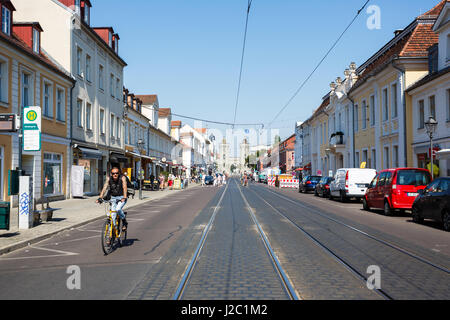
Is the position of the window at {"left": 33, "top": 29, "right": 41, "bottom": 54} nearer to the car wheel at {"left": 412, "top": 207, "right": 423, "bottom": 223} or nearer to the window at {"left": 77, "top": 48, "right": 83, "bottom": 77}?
the window at {"left": 77, "top": 48, "right": 83, "bottom": 77}

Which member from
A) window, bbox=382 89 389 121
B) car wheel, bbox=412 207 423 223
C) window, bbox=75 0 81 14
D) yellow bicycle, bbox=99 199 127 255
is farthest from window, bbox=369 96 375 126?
yellow bicycle, bbox=99 199 127 255

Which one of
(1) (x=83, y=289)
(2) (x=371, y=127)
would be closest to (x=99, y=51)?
(2) (x=371, y=127)

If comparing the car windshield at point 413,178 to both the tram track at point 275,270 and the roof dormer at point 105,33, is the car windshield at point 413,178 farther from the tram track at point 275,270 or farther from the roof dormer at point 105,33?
the roof dormer at point 105,33

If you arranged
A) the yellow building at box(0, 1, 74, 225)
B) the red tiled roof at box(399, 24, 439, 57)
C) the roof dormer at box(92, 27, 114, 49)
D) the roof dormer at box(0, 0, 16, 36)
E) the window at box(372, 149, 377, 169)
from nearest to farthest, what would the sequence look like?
the yellow building at box(0, 1, 74, 225)
the roof dormer at box(0, 0, 16, 36)
the red tiled roof at box(399, 24, 439, 57)
the window at box(372, 149, 377, 169)
the roof dormer at box(92, 27, 114, 49)

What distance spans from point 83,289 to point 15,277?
1638 millimetres

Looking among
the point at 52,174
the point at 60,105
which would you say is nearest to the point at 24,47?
the point at 60,105

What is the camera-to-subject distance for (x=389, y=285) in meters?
5.91

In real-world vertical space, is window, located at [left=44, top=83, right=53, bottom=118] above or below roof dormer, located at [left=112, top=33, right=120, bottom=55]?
below

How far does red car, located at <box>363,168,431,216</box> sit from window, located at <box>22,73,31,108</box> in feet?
52.8

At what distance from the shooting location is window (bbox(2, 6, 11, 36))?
1855 cm

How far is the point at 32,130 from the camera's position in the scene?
11.7 m

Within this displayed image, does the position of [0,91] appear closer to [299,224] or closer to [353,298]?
[299,224]

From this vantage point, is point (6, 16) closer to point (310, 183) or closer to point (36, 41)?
point (36, 41)

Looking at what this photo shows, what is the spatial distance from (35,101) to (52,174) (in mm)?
4198
